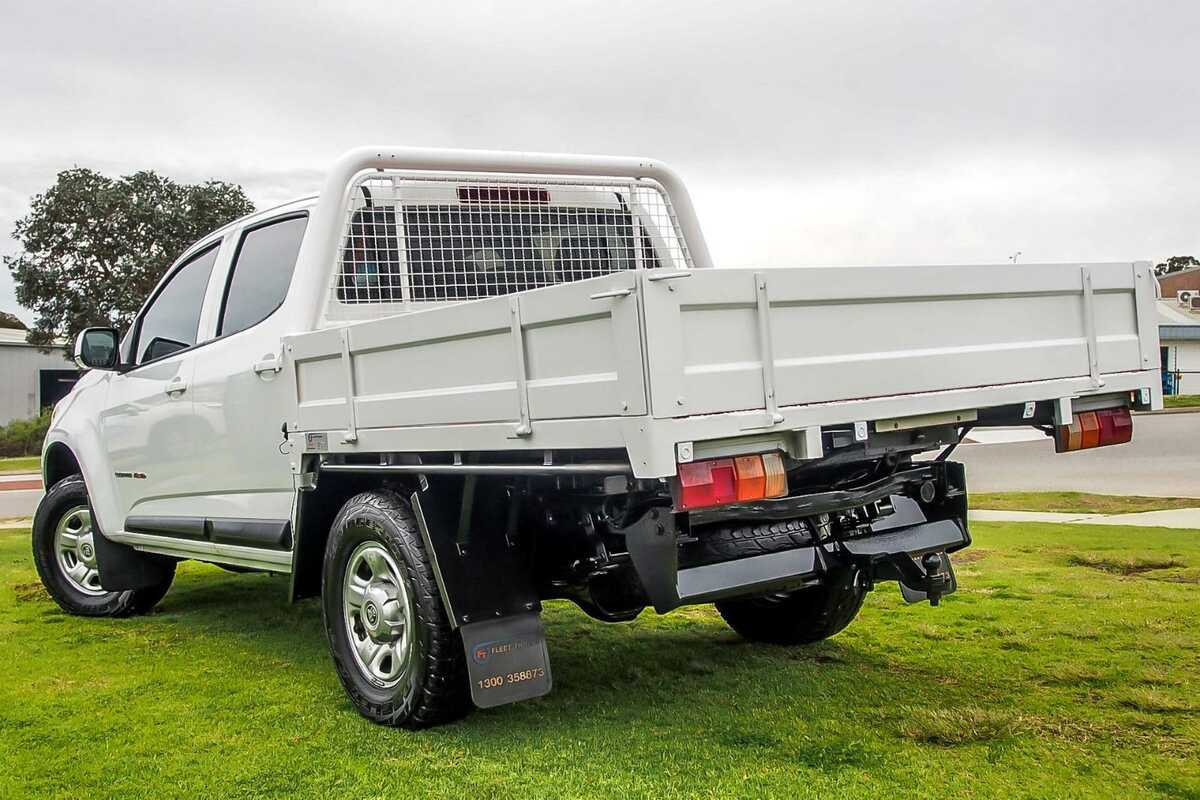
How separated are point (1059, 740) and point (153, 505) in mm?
4639

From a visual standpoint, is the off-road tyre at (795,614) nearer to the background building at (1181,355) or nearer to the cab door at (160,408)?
the cab door at (160,408)

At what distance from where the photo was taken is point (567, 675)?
504cm

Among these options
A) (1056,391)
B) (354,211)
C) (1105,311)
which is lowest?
(1056,391)

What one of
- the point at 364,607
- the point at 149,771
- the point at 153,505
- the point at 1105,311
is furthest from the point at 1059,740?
the point at 153,505

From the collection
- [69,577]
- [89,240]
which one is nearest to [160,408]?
[69,577]

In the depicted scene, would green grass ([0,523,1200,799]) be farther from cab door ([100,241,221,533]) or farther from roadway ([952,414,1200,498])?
roadway ([952,414,1200,498])

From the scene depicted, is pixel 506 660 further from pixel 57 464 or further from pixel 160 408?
pixel 57 464

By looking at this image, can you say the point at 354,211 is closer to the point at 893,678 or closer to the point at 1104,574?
the point at 893,678

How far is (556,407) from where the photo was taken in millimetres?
3420

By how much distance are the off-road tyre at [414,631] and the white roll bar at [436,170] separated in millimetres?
1142

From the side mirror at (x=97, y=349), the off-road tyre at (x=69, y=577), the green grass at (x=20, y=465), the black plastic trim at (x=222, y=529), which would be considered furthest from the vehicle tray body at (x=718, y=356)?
the green grass at (x=20, y=465)

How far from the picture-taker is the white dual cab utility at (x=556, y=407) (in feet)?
11.0

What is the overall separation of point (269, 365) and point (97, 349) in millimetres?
1902

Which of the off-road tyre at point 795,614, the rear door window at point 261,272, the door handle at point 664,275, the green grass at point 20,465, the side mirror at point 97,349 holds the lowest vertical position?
the off-road tyre at point 795,614
